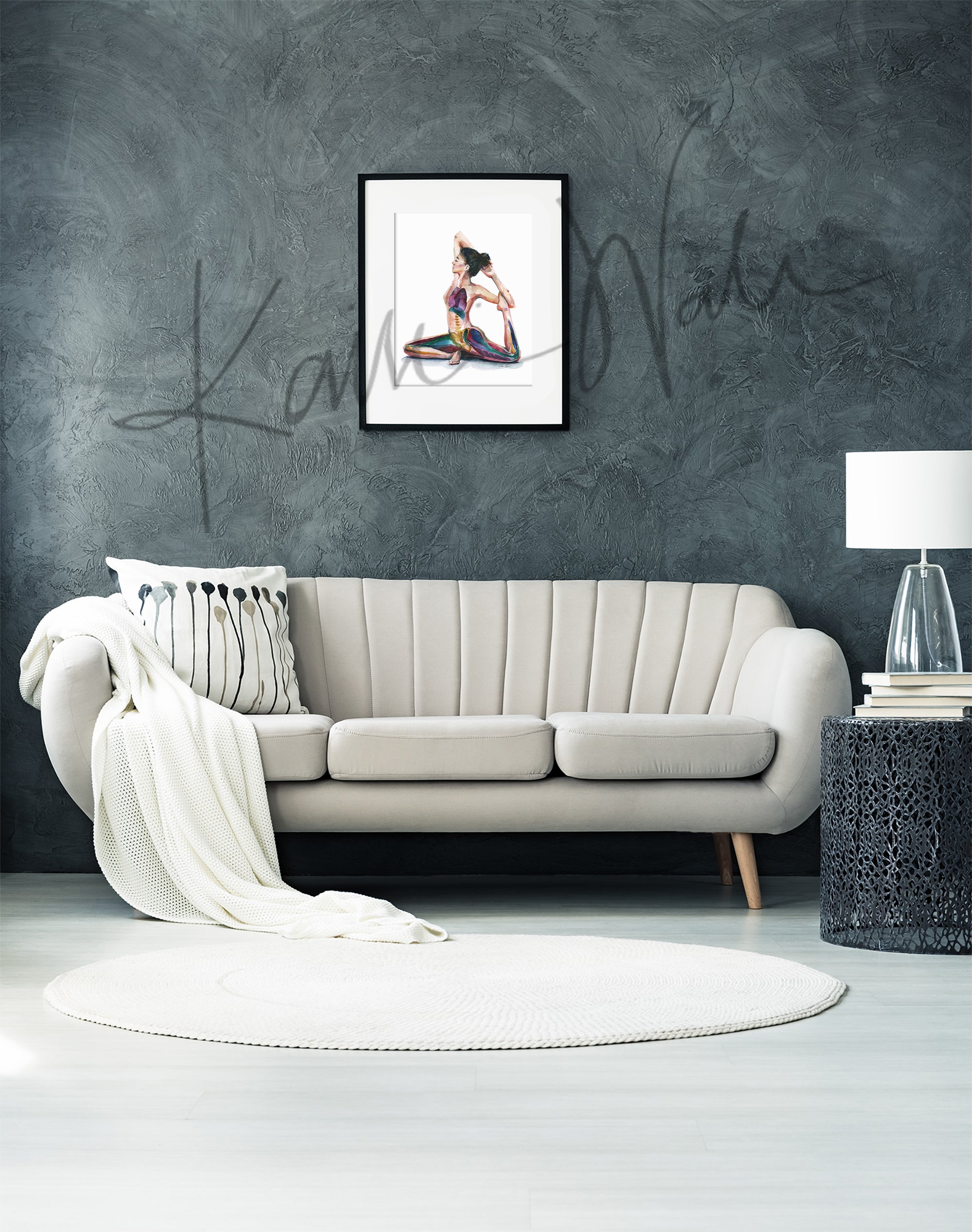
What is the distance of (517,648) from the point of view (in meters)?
3.87

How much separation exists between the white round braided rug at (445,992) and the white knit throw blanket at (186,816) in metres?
0.28

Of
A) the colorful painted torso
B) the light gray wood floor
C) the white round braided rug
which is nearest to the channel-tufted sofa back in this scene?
Result: the colorful painted torso

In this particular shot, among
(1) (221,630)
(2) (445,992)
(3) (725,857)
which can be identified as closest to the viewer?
(2) (445,992)

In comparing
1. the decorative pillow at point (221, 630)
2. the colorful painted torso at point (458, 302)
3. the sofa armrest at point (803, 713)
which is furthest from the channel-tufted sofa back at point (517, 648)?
the colorful painted torso at point (458, 302)

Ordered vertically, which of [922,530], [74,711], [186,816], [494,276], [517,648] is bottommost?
[186,816]

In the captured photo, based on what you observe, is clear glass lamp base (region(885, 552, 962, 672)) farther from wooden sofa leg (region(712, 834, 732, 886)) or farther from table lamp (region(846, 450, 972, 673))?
wooden sofa leg (region(712, 834, 732, 886))

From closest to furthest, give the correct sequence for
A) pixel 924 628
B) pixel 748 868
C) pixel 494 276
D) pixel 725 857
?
pixel 924 628 → pixel 748 868 → pixel 725 857 → pixel 494 276

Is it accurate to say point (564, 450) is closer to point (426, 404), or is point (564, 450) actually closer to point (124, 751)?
point (426, 404)

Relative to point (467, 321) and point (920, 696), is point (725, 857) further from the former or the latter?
point (467, 321)

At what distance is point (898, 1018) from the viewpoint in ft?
7.39

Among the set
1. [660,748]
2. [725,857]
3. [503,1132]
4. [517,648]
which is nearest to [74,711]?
[517,648]

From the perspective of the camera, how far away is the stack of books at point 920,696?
298 centimetres
